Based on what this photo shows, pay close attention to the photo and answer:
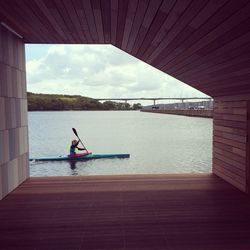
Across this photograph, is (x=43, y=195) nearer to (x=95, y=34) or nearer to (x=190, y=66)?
→ (x=95, y=34)

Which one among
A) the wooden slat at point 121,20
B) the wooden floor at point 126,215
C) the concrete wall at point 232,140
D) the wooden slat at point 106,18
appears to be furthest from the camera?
the concrete wall at point 232,140

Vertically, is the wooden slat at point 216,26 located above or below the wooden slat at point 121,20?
below

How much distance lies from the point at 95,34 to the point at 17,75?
197 centimetres

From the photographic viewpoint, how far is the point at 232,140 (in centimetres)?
626

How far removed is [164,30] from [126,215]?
2.90m

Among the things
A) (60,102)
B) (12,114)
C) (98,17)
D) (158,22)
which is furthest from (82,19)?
(60,102)

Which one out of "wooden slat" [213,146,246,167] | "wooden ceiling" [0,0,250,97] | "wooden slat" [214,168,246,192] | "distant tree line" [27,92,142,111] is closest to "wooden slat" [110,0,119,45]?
"wooden ceiling" [0,0,250,97]

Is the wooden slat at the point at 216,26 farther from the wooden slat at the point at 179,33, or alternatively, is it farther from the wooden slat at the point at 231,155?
the wooden slat at the point at 231,155

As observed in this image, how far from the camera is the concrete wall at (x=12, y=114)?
528 cm

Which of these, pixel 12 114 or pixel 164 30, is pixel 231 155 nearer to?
pixel 164 30

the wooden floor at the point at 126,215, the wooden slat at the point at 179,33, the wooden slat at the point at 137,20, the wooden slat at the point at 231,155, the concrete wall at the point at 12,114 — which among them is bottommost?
the wooden floor at the point at 126,215

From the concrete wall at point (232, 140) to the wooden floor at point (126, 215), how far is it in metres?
0.33

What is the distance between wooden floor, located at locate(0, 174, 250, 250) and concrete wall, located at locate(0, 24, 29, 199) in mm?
338

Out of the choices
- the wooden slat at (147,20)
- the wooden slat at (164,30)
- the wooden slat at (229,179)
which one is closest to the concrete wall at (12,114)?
the wooden slat at (147,20)
